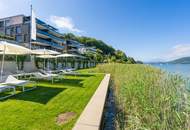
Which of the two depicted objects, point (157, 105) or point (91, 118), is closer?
point (91, 118)

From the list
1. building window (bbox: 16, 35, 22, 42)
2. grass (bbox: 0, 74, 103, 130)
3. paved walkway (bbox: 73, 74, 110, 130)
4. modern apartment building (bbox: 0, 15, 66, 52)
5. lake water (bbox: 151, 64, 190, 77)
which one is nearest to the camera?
paved walkway (bbox: 73, 74, 110, 130)

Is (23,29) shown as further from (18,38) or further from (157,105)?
(157,105)

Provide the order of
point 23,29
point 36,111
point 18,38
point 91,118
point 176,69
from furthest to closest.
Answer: point 18,38
point 23,29
point 176,69
point 36,111
point 91,118

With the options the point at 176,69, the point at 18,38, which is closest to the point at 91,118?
the point at 176,69

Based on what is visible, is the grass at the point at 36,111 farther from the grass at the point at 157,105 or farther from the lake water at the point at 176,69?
the lake water at the point at 176,69

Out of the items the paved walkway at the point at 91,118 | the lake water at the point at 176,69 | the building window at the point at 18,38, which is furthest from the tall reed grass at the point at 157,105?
the building window at the point at 18,38

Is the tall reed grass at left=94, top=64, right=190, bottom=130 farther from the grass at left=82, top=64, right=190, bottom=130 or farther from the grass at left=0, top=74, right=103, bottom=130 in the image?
the grass at left=0, top=74, right=103, bottom=130

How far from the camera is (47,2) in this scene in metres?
14.6

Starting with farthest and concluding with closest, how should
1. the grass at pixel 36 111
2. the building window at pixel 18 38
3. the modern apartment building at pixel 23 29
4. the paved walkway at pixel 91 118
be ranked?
the building window at pixel 18 38 < the modern apartment building at pixel 23 29 < the grass at pixel 36 111 < the paved walkway at pixel 91 118

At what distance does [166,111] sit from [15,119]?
3.25 metres

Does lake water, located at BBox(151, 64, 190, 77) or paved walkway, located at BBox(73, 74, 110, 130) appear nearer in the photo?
paved walkway, located at BBox(73, 74, 110, 130)

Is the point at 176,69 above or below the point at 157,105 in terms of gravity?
above

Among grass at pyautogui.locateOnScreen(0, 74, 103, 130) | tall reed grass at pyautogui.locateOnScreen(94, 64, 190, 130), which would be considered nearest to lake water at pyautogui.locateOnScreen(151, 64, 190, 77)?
tall reed grass at pyautogui.locateOnScreen(94, 64, 190, 130)

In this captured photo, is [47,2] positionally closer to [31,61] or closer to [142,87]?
[31,61]
